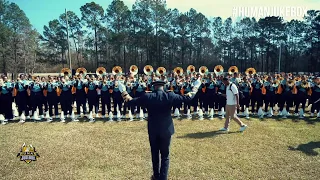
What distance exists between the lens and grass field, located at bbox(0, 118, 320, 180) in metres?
5.41

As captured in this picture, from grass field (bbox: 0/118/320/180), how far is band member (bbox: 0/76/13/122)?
115 cm

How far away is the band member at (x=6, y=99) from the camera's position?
34.4 feet

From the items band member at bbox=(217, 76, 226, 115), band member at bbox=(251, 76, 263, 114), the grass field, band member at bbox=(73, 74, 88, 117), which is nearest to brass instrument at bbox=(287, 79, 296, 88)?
band member at bbox=(251, 76, 263, 114)

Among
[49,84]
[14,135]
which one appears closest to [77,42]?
[49,84]

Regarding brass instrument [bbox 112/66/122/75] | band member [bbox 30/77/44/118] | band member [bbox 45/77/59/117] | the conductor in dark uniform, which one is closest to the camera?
the conductor in dark uniform

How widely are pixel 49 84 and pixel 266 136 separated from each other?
381 inches

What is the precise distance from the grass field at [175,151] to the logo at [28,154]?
0.51ft

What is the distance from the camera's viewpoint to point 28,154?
646 cm

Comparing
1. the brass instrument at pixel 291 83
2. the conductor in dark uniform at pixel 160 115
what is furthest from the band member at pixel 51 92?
the brass instrument at pixel 291 83

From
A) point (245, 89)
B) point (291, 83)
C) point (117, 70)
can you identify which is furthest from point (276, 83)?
point (117, 70)

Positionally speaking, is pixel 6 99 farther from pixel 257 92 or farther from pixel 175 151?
pixel 257 92

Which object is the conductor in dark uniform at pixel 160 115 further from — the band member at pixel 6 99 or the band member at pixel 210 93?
the band member at pixel 6 99

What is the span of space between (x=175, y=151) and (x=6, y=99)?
8.65 m

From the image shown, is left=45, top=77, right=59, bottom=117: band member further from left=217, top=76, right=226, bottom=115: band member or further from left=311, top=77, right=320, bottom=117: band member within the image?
left=311, top=77, right=320, bottom=117: band member
